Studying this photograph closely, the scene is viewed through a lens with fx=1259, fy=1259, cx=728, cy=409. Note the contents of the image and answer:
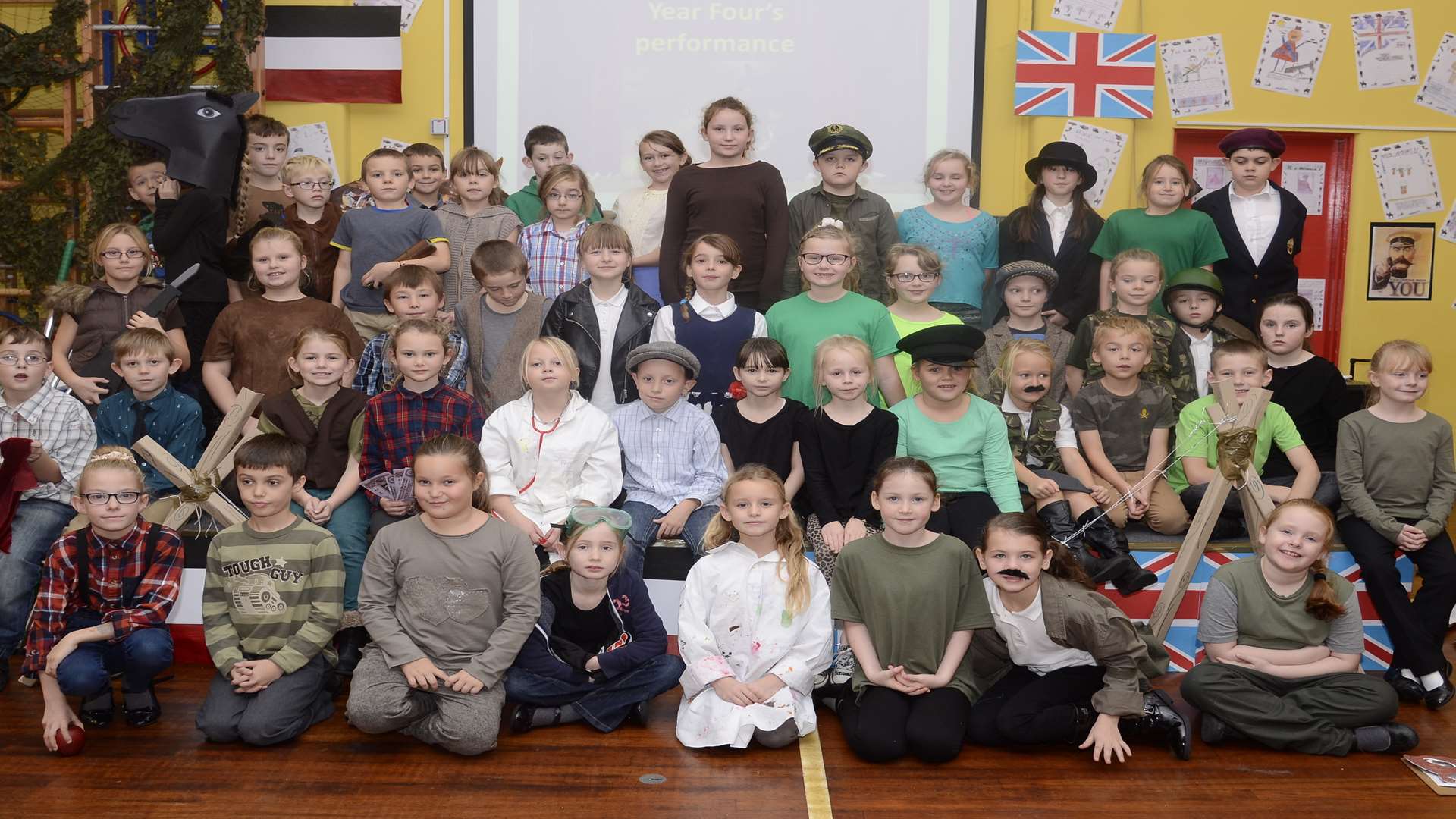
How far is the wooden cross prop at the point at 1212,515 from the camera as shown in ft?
13.6

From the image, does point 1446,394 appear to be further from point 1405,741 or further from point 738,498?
point 738,498

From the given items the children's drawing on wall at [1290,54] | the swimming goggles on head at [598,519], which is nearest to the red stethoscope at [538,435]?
the swimming goggles on head at [598,519]

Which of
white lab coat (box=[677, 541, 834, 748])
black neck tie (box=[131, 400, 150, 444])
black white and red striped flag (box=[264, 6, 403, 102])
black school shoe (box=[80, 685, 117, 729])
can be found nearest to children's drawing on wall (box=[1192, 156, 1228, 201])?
black white and red striped flag (box=[264, 6, 403, 102])

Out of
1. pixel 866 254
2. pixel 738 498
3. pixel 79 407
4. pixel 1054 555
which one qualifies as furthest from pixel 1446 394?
pixel 79 407

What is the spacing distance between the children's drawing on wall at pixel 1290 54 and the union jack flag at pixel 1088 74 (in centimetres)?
69

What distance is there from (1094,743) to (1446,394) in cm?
522

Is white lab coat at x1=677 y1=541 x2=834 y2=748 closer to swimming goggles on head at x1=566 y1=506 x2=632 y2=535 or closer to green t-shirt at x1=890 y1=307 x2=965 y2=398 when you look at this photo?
swimming goggles on head at x1=566 y1=506 x2=632 y2=535

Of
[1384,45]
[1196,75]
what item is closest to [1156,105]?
[1196,75]

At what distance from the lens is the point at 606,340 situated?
492cm

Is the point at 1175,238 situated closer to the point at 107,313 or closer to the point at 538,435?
the point at 538,435

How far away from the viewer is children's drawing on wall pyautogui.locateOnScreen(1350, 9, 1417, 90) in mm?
7234

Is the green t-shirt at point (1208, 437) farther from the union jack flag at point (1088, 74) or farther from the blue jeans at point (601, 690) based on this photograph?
A: the union jack flag at point (1088, 74)

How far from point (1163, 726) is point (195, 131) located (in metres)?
4.57

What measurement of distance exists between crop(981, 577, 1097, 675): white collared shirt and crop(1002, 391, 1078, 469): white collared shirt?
1.04 m
